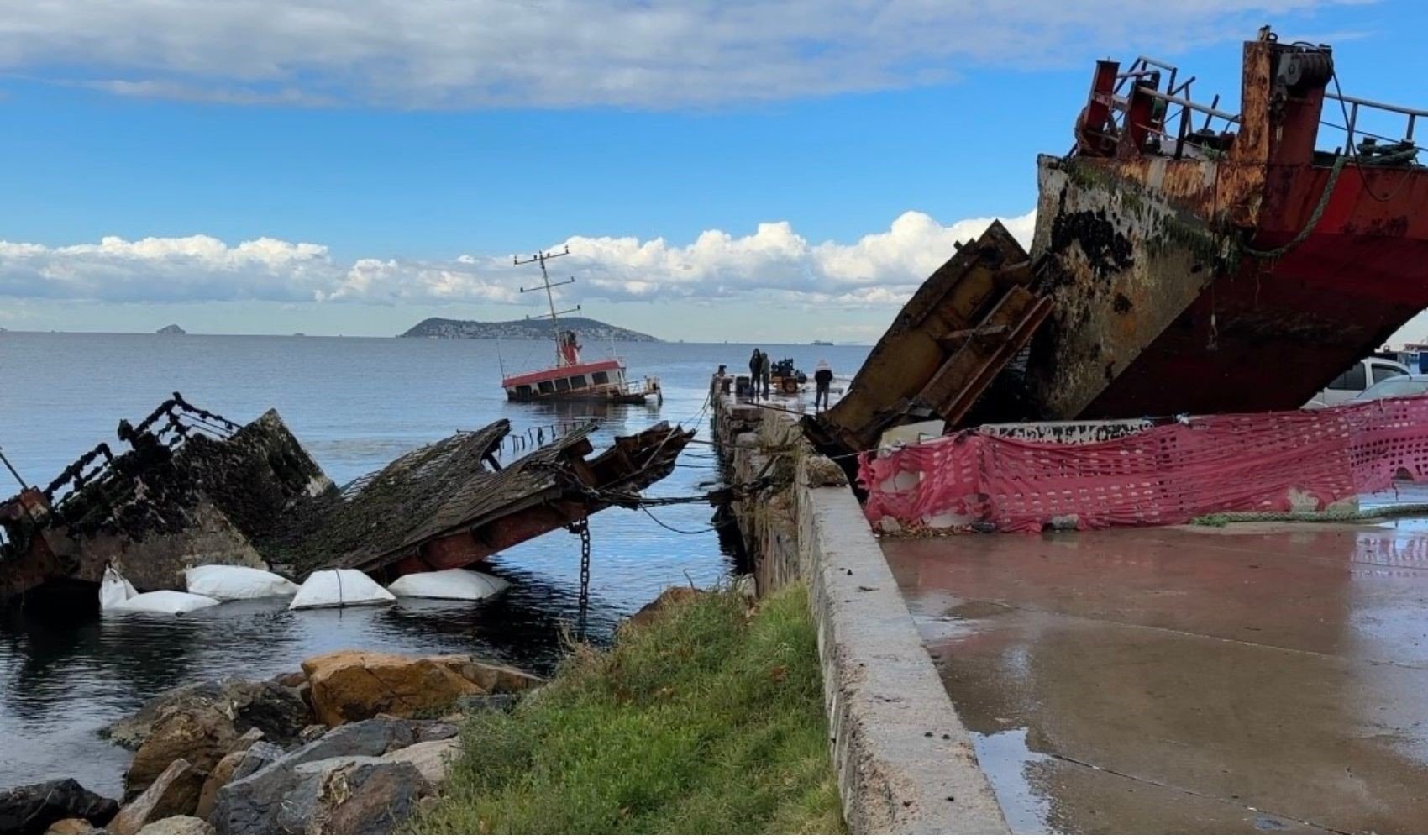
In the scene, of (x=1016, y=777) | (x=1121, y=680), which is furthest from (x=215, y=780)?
(x=1016, y=777)

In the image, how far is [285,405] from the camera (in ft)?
281

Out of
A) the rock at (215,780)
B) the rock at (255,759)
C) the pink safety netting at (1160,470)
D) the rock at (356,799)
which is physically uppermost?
the pink safety netting at (1160,470)

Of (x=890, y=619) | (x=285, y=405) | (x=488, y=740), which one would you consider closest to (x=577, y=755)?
(x=488, y=740)

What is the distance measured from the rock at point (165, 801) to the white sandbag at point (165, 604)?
34.0 ft

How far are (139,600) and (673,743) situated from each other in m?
16.6

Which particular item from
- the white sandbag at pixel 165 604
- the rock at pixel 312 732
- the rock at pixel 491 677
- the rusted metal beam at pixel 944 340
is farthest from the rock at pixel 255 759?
the white sandbag at pixel 165 604

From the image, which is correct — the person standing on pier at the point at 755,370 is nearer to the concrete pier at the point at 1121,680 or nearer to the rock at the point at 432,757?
the concrete pier at the point at 1121,680

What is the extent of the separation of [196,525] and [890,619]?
1800 centimetres

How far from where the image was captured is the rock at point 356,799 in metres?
7.07

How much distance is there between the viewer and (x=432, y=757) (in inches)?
325

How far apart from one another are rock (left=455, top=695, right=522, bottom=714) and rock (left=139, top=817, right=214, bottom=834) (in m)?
2.39

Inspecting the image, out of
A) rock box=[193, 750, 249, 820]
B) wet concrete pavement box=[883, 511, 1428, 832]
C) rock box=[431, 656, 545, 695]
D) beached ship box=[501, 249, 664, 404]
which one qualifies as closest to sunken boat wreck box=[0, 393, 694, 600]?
rock box=[431, 656, 545, 695]

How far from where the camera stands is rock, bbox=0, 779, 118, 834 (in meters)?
9.21

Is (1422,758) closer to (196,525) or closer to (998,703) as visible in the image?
(998,703)
